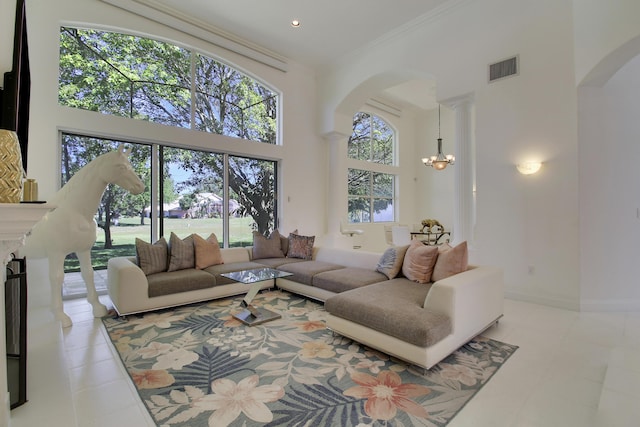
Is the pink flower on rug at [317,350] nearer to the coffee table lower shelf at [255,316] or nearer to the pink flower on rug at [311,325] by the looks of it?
the pink flower on rug at [311,325]

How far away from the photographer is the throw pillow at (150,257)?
3.84 meters

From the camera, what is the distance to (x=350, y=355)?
2561 mm

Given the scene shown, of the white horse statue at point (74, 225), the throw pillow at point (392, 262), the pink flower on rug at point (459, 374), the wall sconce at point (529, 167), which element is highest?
the wall sconce at point (529, 167)

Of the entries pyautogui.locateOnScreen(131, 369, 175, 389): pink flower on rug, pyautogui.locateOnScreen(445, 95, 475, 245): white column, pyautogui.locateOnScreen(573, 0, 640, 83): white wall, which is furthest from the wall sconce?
pyautogui.locateOnScreen(131, 369, 175, 389): pink flower on rug

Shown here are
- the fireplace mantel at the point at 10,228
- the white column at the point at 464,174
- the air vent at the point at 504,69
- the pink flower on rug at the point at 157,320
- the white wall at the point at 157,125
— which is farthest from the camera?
the white column at the point at 464,174

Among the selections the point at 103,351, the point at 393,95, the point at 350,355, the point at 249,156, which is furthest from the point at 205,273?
the point at 393,95

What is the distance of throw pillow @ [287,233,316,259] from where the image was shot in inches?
203

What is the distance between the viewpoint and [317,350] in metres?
2.65

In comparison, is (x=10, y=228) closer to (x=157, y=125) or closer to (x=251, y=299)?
(x=251, y=299)

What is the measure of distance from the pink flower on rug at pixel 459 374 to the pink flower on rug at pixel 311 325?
1247 mm

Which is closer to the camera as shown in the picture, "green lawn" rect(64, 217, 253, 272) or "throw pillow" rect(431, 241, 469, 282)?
"throw pillow" rect(431, 241, 469, 282)

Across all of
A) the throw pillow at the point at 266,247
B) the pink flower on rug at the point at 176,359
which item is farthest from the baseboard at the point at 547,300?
the pink flower on rug at the point at 176,359

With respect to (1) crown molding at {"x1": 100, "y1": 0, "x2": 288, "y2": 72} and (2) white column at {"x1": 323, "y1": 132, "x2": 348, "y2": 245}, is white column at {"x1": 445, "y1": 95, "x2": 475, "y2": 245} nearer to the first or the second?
(2) white column at {"x1": 323, "y1": 132, "x2": 348, "y2": 245}

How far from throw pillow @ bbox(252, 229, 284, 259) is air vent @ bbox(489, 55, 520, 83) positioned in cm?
419
